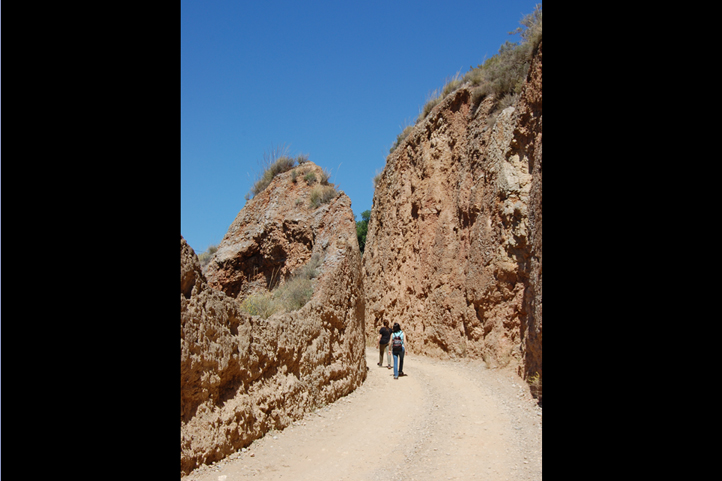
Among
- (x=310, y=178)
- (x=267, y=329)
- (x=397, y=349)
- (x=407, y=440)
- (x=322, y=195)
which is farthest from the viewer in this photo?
(x=310, y=178)

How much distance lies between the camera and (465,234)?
16078mm

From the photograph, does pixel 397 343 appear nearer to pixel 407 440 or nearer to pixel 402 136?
pixel 407 440

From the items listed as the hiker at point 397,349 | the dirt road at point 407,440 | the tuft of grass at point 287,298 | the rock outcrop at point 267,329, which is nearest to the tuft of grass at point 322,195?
the rock outcrop at point 267,329

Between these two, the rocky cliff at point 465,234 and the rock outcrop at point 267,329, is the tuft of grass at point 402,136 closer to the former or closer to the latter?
the rocky cliff at point 465,234

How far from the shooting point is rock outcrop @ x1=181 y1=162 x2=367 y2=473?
6.23m

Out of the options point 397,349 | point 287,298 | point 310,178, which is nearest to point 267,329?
point 287,298

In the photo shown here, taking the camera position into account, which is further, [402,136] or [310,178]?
[402,136]

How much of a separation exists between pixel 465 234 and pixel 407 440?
30.8 ft

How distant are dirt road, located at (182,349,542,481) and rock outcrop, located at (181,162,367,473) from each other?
0.97 feet

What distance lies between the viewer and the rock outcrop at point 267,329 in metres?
6.23

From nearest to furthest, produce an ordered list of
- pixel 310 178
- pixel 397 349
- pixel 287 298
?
pixel 287 298 < pixel 397 349 < pixel 310 178

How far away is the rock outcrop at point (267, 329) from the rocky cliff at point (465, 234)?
393 centimetres
